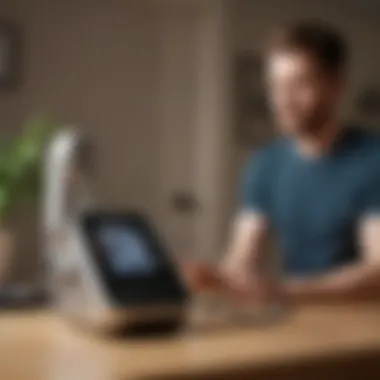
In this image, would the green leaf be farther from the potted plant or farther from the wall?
the wall

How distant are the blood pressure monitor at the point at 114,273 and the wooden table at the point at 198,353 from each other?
3 centimetres

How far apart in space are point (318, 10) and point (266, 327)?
11.1 feet

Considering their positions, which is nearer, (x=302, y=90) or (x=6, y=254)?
(x=302, y=90)

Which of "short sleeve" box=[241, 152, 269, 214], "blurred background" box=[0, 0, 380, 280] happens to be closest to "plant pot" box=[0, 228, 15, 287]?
"short sleeve" box=[241, 152, 269, 214]

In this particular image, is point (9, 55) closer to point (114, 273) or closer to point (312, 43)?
point (312, 43)

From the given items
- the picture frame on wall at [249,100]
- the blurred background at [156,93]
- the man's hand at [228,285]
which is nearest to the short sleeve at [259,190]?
the man's hand at [228,285]

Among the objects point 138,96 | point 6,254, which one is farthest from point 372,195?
point 138,96

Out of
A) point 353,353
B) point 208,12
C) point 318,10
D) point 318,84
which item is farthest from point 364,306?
point 318,10

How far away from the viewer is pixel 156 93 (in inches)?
145

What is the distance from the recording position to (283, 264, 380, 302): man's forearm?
1.19m

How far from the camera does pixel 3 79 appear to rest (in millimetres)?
3299

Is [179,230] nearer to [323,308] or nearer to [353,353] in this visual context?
[323,308]

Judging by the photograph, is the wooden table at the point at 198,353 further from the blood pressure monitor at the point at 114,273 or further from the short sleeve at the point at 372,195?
the short sleeve at the point at 372,195

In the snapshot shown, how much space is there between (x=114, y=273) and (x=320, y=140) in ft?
4.00
